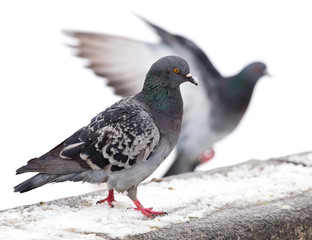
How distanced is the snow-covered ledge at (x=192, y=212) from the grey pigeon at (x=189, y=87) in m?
1.89

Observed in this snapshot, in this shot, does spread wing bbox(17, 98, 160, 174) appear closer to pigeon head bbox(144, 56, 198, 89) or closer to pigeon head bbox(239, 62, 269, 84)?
pigeon head bbox(144, 56, 198, 89)

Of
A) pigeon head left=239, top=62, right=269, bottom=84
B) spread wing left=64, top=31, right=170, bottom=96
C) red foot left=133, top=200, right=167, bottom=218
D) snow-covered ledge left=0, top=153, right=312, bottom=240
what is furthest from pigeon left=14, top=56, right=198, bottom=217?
pigeon head left=239, top=62, right=269, bottom=84

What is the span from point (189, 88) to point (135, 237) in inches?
130

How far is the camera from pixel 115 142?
10.6 ft

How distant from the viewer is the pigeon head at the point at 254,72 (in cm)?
643

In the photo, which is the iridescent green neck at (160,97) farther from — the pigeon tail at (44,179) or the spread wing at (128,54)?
the spread wing at (128,54)

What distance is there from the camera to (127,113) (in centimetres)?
330

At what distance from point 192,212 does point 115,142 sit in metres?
0.66

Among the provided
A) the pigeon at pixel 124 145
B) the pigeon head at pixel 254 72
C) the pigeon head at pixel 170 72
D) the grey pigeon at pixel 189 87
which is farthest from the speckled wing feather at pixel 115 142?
the pigeon head at pixel 254 72

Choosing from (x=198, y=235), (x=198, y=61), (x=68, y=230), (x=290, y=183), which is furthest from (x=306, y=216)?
(x=198, y=61)

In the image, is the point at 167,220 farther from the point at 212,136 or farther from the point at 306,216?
the point at 212,136

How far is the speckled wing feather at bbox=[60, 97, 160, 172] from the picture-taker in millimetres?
3211

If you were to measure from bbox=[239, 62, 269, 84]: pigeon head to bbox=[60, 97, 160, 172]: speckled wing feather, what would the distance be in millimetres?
3342

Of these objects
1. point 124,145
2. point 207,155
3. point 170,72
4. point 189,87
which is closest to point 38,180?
point 124,145
